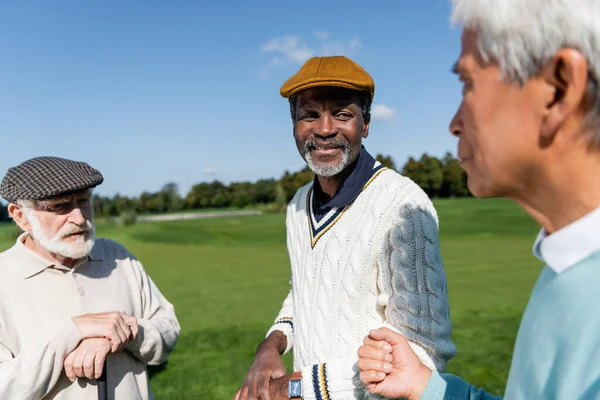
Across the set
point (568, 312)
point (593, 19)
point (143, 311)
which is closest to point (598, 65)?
point (593, 19)

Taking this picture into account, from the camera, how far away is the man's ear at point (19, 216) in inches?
91.9

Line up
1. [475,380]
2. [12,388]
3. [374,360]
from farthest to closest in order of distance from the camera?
[475,380] < [12,388] < [374,360]

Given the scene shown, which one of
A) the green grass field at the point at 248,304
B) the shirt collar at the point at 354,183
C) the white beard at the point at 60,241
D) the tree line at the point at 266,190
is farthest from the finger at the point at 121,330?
the tree line at the point at 266,190

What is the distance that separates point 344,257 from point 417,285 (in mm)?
322

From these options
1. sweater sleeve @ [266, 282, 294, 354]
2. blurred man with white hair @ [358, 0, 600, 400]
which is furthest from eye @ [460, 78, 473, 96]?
sweater sleeve @ [266, 282, 294, 354]

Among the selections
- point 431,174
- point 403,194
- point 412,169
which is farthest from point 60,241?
point 412,169

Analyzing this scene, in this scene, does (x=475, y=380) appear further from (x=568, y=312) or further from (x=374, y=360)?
(x=568, y=312)

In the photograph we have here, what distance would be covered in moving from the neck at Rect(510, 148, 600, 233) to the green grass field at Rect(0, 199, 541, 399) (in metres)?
4.05

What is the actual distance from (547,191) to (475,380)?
4.29 m

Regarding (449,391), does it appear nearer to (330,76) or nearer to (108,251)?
(330,76)

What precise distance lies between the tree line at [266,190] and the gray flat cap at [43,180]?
4132cm

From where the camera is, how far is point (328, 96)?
198cm

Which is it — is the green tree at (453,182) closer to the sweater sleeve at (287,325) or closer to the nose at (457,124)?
the sweater sleeve at (287,325)

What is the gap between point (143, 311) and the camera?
8.75 feet
